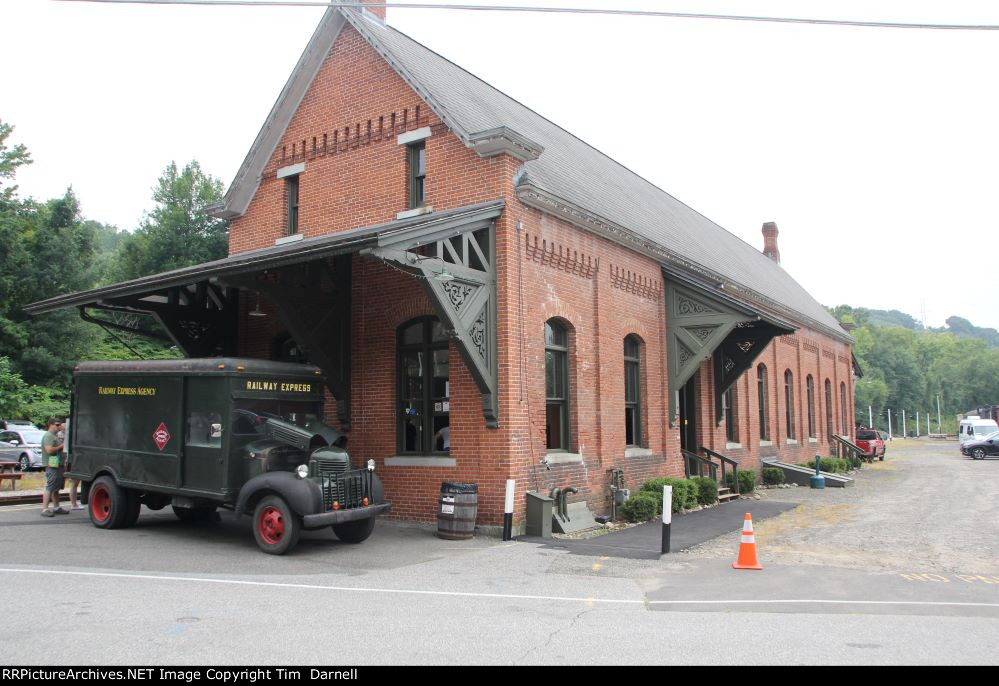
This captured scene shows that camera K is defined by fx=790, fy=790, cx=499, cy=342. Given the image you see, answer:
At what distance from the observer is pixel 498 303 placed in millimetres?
Result: 13312

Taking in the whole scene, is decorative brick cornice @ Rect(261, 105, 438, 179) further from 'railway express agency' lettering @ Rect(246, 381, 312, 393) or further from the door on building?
the door on building

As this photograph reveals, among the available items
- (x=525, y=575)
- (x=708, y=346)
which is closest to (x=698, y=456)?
(x=708, y=346)

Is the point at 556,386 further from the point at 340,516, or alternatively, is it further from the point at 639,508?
the point at 340,516

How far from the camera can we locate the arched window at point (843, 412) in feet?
122

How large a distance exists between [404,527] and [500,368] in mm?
3218

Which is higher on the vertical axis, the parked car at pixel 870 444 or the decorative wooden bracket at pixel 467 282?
the decorative wooden bracket at pixel 467 282

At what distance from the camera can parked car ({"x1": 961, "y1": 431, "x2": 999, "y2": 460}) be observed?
148ft

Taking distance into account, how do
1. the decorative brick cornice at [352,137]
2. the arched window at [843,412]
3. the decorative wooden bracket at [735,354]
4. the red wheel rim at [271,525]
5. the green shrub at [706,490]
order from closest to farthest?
the red wheel rim at [271,525] < the decorative brick cornice at [352,137] < the green shrub at [706,490] < the decorative wooden bracket at [735,354] < the arched window at [843,412]

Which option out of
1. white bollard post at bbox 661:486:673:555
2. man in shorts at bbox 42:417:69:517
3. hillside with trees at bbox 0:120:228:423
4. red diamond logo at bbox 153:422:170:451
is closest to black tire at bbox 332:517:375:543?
red diamond logo at bbox 153:422:170:451

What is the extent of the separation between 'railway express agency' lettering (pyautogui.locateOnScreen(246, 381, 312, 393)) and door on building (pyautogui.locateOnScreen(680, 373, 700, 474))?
39.0ft

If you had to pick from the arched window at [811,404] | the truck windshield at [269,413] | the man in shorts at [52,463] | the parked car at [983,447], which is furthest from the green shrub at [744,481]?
the parked car at [983,447]

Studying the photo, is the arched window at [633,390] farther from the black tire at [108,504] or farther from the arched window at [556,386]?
the black tire at [108,504]

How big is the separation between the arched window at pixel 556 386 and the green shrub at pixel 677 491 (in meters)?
2.48

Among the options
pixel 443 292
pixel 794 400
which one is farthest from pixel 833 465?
pixel 443 292
